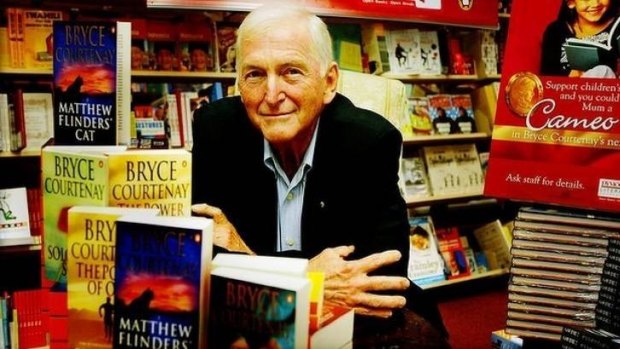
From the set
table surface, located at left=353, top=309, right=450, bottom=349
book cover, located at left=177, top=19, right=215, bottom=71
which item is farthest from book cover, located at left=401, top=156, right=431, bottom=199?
table surface, located at left=353, top=309, right=450, bottom=349

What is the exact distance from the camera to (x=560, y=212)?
144cm

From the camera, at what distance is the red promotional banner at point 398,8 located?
10.2 feet

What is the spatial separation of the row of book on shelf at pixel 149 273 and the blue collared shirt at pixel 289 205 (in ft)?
2.56

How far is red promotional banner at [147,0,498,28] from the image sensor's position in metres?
3.11

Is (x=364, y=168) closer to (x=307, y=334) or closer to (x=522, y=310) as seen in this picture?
(x=522, y=310)

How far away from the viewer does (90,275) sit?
0.95m

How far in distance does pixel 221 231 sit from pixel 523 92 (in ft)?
2.61

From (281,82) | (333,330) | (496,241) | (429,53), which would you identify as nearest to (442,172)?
(496,241)

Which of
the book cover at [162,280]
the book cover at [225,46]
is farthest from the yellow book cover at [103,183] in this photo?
the book cover at [225,46]

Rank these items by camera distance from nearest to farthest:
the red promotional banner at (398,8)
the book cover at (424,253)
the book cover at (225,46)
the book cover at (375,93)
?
the book cover at (375,93) < the red promotional banner at (398,8) < the book cover at (225,46) < the book cover at (424,253)

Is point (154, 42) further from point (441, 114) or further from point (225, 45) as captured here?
point (441, 114)

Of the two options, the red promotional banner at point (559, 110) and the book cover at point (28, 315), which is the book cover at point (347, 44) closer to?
the book cover at point (28, 315)

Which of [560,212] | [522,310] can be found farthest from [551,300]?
[560,212]

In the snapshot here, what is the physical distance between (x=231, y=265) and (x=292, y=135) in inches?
33.3
